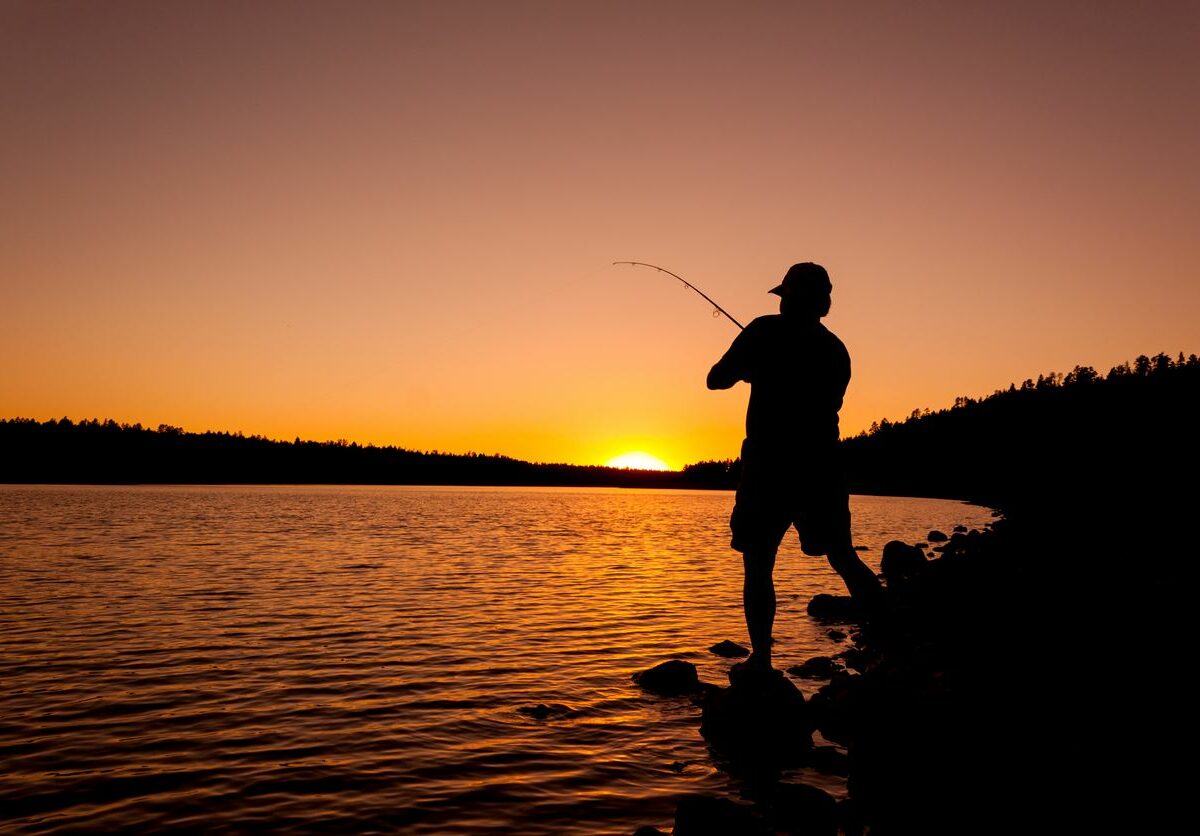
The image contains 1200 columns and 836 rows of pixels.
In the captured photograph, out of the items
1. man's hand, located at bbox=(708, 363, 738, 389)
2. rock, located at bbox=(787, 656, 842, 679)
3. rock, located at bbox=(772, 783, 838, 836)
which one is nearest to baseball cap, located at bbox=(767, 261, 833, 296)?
man's hand, located at bbox=(708, 363, 738, 389)

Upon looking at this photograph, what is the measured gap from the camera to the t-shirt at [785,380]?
6.11m

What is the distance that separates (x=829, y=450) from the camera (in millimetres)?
6117

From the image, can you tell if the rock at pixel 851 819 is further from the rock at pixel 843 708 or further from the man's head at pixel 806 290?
the man's head at pixel 806 290

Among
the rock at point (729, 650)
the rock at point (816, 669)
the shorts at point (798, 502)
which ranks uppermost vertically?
the shorts at point (798, 502)

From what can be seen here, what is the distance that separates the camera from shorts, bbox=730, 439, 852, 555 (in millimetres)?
6027

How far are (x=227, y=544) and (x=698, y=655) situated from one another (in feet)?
72.4

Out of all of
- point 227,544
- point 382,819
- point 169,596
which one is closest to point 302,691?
point 382,819

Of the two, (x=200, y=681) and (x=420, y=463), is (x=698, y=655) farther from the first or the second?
(x=420, y=463)

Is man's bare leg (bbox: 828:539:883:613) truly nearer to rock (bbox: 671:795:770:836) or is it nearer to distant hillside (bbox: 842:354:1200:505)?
rock (bbox: 671:795:770:836)

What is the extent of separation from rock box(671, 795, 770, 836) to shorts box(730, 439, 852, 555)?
1940 millimetres

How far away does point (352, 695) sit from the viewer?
335 inches

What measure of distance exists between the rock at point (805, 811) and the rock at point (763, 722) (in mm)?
1226

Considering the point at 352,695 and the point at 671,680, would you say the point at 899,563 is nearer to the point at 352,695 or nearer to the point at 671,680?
the point at 671,680

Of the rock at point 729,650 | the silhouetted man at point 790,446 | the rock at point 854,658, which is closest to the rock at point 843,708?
the silhouetted man at point 790,446
